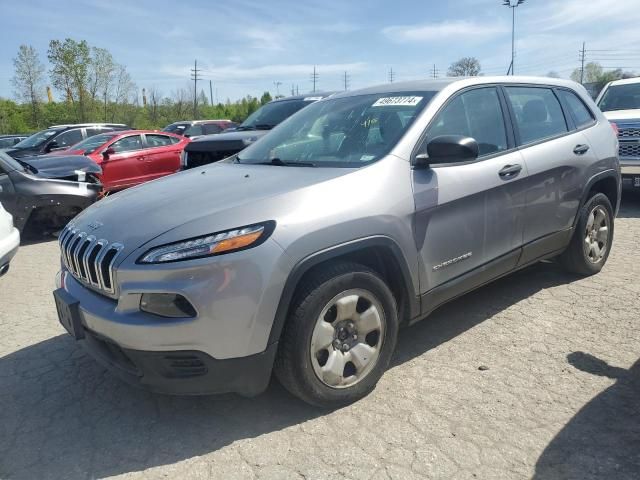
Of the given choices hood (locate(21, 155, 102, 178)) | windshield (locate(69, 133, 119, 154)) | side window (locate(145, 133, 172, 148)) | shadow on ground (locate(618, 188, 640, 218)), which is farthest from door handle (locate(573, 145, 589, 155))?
windshield (locate(69, 133, 119, 154))

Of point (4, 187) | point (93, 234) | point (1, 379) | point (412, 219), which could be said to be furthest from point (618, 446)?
point (4, 187)

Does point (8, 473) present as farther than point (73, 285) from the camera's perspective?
No

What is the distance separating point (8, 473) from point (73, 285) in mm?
939

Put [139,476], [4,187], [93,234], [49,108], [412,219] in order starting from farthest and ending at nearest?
[49,108] < [4,187] < [412,219] < [93,234] < [139,476]

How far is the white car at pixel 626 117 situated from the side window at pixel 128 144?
916 cm

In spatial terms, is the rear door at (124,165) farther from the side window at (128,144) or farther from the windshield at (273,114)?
the windshield at (273,114)

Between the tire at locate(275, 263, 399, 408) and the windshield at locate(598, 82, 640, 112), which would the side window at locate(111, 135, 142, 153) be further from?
the tire at locate(275, 263, 399, 408)

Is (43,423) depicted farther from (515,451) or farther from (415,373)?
(515,451)

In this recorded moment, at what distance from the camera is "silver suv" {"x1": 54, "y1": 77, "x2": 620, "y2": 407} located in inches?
91.0

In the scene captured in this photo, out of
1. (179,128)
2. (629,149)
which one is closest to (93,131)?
(179,128)

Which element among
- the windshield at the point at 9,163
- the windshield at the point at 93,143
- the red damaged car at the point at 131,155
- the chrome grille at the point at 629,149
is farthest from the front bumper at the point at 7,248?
the chrome grille at the point at 629,149

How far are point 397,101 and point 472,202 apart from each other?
83cm

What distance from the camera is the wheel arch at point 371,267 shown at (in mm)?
2412

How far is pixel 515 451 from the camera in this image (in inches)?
93.8
